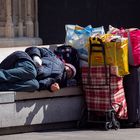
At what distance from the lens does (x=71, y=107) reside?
28.8 ft

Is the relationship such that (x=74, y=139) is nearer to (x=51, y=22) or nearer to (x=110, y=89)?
(x=110, y=89)

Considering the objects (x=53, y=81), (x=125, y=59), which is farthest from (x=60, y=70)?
(x=125, y=59)

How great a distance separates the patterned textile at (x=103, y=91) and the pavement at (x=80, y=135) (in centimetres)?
29

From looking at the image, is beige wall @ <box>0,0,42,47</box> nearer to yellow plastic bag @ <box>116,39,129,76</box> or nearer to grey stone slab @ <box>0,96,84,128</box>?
grey stone slab @ <box>0,96,84,128</box>

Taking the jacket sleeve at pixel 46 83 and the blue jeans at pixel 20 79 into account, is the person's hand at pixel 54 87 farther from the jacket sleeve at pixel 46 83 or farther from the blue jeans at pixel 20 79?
the blue jeans at pixel 20 79

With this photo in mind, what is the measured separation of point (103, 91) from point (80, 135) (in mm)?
707

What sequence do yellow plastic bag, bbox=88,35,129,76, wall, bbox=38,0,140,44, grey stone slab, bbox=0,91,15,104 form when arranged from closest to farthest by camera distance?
grey stone slab, bbox=0,91,15,104
yellow plastic bag, bbox=88,35,129,76
wall, bbox=38,0,140,44

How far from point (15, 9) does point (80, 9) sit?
134cm

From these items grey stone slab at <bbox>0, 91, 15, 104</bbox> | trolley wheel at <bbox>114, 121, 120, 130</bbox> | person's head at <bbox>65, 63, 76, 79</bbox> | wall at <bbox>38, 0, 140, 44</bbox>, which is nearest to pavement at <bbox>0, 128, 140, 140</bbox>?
trolley wheel at <bbox>114, 121, 120, 130</bbox>

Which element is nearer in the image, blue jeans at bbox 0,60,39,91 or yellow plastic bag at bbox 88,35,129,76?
blue jeans at bbox 0,60,39,91

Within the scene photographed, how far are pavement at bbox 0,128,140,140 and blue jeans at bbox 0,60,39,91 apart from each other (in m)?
0.57

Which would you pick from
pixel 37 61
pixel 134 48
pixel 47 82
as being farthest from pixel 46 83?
pixel 134 48

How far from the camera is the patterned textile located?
28.1ft

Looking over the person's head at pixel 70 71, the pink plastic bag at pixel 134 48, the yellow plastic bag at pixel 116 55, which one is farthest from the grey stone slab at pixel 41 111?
the pink plastic bag at pixel 134 48
